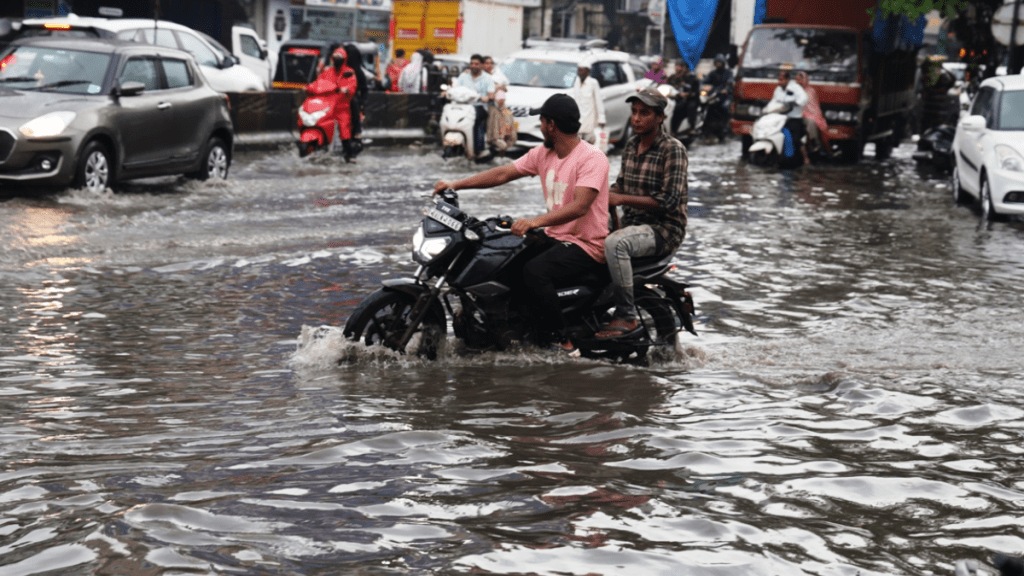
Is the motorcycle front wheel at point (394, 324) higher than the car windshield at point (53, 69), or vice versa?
the car windshield at point (53, 69)

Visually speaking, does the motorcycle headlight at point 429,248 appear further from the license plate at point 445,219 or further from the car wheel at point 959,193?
the car wheel at point 959,193

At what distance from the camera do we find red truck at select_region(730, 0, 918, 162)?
85.0ft

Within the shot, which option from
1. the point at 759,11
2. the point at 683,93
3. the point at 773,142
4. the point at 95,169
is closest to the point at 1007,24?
the point at 773,142

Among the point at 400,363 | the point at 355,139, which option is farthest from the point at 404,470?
the point at 355,139

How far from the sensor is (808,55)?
86.1ft

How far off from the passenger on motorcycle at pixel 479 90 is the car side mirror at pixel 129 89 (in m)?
8.45

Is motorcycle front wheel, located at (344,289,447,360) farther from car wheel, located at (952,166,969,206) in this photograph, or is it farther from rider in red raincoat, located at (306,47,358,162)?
rider in red raincoat, located at (306,47,358,162)

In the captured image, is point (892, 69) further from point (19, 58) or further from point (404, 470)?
point (404, 470)

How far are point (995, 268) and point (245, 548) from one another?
32.2 ft

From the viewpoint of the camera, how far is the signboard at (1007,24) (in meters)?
24.0

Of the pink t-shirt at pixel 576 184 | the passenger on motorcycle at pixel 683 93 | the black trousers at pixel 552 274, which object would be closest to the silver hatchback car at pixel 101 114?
the pink t-shirt at pixel 576 184

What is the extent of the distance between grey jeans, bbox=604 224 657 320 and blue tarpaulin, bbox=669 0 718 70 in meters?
22.1

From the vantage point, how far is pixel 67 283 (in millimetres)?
10547

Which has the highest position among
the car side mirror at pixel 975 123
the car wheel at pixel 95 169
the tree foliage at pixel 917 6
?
the tree foliage at pixel 917 6
